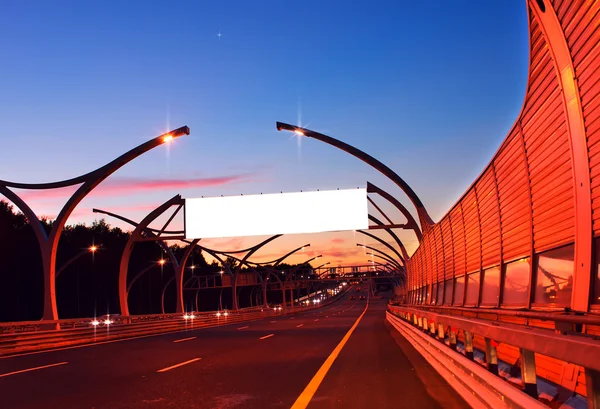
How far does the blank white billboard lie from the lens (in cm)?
3434

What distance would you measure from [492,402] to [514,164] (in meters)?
7.33

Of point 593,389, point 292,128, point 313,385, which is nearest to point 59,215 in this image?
point 292,128

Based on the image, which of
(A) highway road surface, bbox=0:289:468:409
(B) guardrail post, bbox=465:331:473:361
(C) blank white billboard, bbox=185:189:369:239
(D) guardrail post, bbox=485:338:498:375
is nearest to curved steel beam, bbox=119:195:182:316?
(C) blank white billboard, bbox=185:189:369:239

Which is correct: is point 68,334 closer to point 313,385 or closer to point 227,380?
point 227,380

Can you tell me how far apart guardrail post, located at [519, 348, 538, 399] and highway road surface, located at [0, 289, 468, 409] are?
2.45 meters

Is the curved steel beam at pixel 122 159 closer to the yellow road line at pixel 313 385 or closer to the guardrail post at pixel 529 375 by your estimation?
the yellow road line at pixel 313 385

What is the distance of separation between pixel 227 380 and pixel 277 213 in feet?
79.0

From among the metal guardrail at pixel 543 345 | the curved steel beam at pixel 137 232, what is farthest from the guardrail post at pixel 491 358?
the curved steel beam at pixel 137 232

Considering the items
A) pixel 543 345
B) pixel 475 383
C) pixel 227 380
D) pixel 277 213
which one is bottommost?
pixel 227 380

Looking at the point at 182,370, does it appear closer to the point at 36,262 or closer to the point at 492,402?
the point at 492,402

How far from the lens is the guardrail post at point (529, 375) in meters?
5.62

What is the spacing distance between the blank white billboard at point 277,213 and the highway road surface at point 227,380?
17.1 metres

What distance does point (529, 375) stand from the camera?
564cm

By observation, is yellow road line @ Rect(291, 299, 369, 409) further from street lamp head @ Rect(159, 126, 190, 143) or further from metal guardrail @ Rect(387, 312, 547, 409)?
street lamp head @ Rect(159, 126, 190, 143)
